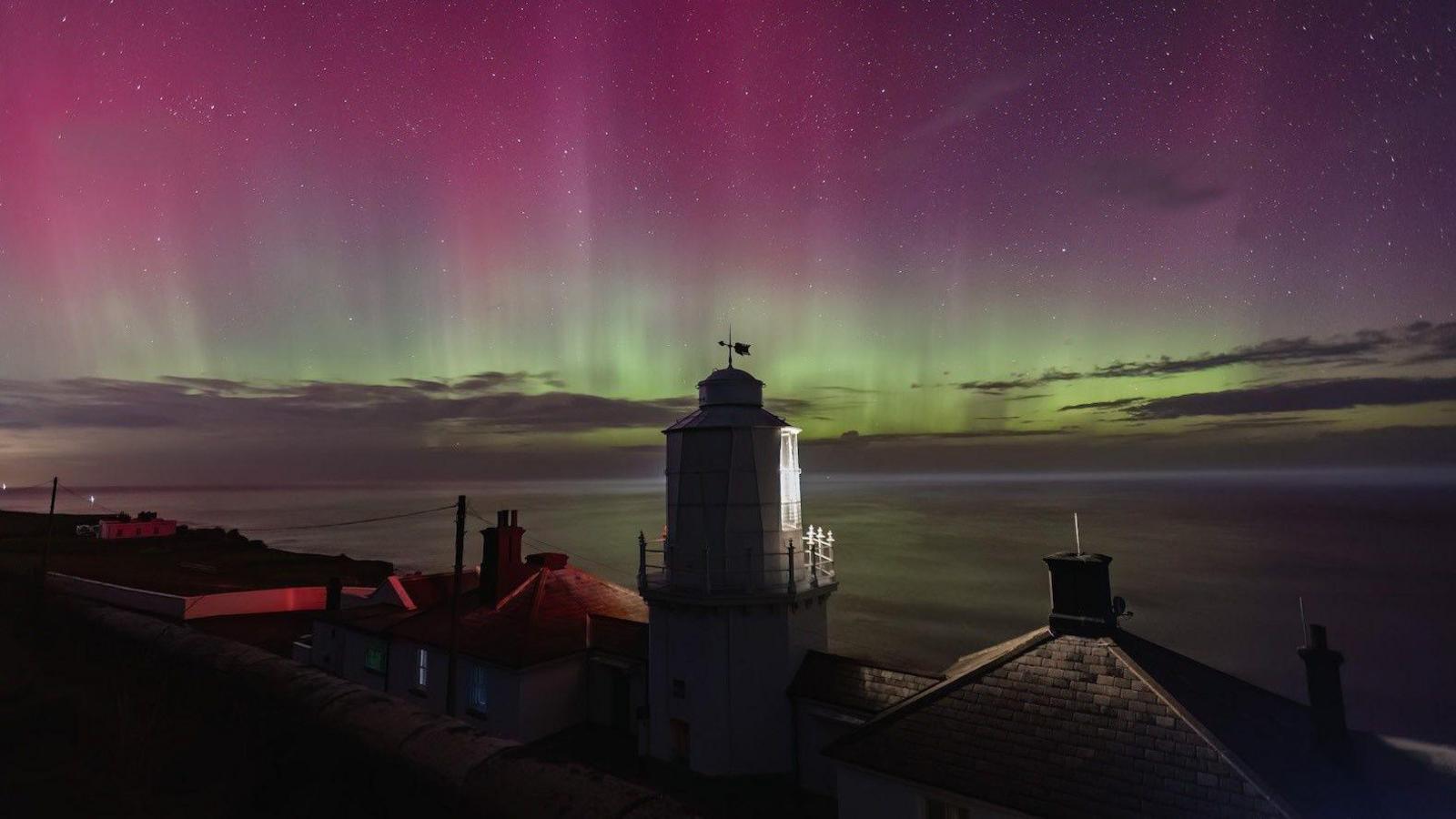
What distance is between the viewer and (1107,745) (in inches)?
439

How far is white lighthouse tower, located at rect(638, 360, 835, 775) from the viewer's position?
57.9ft

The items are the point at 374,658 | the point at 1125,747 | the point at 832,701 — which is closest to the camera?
the point at 1125,747

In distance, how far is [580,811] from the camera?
2.26m

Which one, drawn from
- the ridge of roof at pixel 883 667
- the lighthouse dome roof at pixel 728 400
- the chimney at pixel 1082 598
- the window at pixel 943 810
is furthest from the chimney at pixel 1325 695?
the lighthouse dome roof at pixel 728 400

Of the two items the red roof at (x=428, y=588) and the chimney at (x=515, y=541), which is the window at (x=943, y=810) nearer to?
the chimney at (x=515, y=541)

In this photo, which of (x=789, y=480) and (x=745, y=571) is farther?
(x=789, y=480)

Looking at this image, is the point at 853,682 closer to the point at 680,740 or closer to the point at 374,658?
the point at 680,740

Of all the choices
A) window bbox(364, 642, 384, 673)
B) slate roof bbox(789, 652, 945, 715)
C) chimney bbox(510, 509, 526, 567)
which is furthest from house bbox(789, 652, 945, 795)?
window bbox(364, 642, 384, 673)

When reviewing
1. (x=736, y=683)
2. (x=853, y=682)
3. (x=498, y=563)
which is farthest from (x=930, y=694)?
(x=498, y=563)

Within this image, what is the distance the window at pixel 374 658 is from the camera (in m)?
24.6

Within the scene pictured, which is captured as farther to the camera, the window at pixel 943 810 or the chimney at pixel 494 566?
the chimney at pixel 494 566

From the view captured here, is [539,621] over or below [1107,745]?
below

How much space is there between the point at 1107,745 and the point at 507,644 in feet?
57.3

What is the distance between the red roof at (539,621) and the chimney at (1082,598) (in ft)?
42.3
